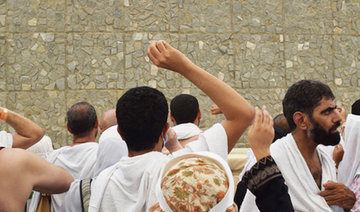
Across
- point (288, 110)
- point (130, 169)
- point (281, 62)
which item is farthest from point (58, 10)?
point (130, 169)

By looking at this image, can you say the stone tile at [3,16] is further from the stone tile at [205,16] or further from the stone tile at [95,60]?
the stone tile at [205,16]

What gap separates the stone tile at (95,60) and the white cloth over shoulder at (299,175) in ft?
25.9

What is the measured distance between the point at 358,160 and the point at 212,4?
8339 mm

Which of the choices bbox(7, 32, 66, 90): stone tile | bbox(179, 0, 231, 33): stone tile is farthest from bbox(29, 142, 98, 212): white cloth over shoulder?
bbox(179, 0, 231, 33): stone tile

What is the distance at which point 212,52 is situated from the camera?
10766 mm

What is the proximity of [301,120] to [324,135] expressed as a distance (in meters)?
0.17

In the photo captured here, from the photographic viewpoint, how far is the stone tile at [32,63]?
1030 cm

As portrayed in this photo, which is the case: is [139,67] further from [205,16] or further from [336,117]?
[336,117]

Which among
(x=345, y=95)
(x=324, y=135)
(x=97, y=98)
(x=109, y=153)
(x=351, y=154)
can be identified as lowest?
(x=345, y=95)

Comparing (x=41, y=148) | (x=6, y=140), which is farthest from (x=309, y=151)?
(x=41, y=148)

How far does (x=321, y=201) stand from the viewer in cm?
263

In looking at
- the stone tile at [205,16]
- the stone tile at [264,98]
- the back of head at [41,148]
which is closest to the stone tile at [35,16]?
the stone tile at [205,16]

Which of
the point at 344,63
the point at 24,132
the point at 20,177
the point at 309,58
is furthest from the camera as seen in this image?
the point at 344,63

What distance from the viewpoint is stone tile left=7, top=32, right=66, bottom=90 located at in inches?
406
